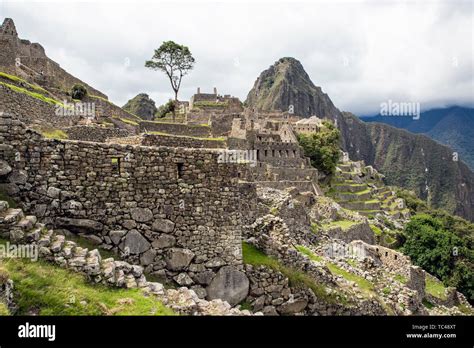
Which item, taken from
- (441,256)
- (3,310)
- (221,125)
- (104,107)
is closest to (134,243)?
(3,310)

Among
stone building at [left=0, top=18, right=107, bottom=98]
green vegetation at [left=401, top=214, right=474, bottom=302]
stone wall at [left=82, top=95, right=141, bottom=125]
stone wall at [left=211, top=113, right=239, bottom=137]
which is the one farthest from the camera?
stone wall at [left=211, top=113, right=239, bottom=137]

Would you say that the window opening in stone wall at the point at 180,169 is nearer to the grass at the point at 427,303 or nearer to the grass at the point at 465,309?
the grass at the point at 427,303

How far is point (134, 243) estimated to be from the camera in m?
8.29

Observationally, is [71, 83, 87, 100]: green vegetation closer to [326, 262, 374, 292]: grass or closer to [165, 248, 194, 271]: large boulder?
[326, 262, 374, 292]: grass

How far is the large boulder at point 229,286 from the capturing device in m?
8.91

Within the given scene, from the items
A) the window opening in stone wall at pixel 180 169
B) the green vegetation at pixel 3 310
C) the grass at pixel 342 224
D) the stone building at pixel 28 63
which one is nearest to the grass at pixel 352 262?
the grass at pixel 342 224

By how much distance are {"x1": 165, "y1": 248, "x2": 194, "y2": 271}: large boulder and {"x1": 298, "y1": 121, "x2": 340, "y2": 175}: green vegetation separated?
1875 inches

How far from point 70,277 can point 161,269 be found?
251 cm

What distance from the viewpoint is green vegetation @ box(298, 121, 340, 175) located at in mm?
A: 54906

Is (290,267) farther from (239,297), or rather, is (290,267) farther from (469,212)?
(469,212)

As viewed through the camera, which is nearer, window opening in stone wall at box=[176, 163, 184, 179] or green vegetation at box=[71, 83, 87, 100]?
window opening in stone wall at box=[176, 163, 184, 179]

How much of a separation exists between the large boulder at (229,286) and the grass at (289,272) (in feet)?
1.96

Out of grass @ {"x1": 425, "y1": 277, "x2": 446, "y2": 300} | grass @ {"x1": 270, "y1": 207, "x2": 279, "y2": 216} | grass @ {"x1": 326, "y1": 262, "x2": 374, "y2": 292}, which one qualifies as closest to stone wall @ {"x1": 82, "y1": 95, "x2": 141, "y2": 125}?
grass @ {"x1": 270, "y1": 207, "x2": 279, "y2": 216}
